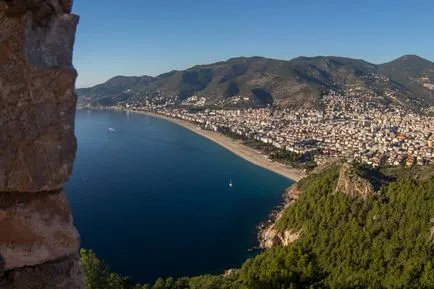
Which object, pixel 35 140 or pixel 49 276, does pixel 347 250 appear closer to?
pixel 49 276

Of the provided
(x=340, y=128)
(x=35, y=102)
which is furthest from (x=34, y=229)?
(x=340, y=128)

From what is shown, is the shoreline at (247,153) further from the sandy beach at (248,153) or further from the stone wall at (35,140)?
the stone wall at (35,140)

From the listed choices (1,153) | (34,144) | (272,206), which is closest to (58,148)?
(34,144)

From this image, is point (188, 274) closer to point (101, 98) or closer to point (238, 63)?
point (101, 98)

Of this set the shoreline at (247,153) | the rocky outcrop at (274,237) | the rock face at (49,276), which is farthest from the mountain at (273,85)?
the rock face at (49,276)

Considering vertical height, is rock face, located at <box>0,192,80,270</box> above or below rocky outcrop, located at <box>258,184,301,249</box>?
above

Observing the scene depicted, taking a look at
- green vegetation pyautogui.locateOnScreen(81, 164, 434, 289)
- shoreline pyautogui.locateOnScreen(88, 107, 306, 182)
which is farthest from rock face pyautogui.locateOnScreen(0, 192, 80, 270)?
shoreline pyautogui.locateOnScreen(88, 107, 306, 182)

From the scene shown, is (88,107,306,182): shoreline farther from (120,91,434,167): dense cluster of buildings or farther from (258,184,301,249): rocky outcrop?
(258,184,301,249): rocky outcrop
